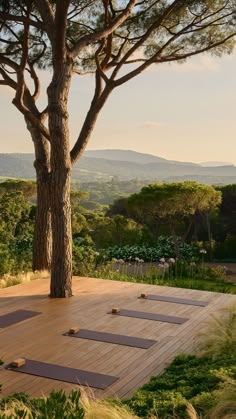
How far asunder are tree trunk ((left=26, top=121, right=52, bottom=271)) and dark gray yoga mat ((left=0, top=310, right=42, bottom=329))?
256 centimetres

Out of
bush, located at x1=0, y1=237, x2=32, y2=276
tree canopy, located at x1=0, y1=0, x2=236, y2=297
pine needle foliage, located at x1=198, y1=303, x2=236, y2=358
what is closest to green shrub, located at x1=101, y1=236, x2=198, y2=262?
bush, located at x1=0, y1=237, x2=32, y2=276

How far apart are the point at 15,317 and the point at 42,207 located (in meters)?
3.03

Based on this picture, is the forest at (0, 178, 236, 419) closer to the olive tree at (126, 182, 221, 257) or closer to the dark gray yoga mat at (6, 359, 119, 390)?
the olive tree at (126, 182, 221, 257)

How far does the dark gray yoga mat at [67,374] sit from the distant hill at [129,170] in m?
60.5

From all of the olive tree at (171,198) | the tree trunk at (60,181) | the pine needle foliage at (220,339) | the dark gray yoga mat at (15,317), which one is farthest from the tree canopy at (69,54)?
the olive tree at (171,198)

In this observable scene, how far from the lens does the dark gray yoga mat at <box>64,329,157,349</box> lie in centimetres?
474

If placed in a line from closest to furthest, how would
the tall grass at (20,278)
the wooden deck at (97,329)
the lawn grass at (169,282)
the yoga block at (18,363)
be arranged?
the wooden deck at (97,329) < the yoga block at (18,363) < the tall grass at (20,278) < the lawn grass at (169,282)

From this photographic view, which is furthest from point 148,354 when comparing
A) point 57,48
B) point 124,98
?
point 124,98

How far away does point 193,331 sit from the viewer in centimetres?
522

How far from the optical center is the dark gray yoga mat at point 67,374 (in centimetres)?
377

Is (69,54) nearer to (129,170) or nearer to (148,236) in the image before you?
(148,236)

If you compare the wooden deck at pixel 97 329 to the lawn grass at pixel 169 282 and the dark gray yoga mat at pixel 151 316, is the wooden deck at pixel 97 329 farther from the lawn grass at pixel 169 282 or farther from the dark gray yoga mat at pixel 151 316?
the lawn grass at pixel 169 282

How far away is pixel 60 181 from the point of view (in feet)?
22.0

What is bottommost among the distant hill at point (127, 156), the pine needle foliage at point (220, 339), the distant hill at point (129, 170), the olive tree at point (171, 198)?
the pine needle foliage at point (220, 339)
